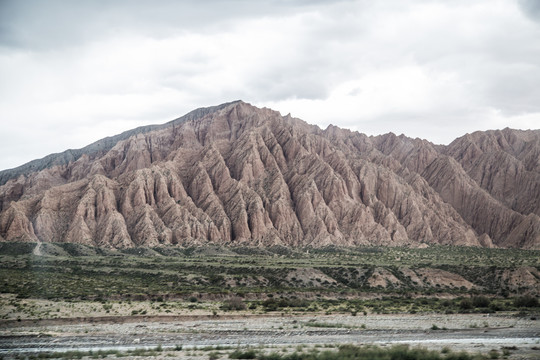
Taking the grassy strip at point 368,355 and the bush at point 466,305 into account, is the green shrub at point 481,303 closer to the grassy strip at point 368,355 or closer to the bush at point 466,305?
the bush at point 466,305

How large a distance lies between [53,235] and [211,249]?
153 feet

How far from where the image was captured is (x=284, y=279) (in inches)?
3221

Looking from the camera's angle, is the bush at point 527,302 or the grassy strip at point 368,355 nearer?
the grassy strip at point 368,355

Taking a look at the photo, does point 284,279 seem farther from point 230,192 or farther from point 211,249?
point 230,192

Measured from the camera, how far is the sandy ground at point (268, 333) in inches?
1419

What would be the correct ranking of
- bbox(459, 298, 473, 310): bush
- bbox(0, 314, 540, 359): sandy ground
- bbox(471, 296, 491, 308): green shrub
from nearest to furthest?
bbox(0, 314, 540, 359): sandy ground
bbox(459, 298, 473, 310): bush
bbox(471, 296, 491, 308): green shrub

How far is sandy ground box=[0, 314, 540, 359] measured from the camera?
36031 millimetres

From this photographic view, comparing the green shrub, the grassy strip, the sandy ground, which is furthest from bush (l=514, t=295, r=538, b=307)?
the grassy strip

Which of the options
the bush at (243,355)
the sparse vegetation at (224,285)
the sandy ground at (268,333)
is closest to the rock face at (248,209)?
the sparse vegetation at (224,285)

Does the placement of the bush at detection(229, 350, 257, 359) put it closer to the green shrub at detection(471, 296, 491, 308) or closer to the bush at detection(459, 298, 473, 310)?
the bush at detection(459, 298, 473, 310)

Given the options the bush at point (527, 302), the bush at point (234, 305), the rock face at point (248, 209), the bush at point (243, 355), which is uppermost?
the rock face at point (248, 209)

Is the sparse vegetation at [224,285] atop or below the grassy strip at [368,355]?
below

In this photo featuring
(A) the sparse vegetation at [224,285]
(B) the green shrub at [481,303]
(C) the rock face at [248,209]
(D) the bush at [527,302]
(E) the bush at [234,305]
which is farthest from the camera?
(C) the rock face at [248,209]

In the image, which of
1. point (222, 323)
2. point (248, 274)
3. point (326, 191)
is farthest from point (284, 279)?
point (326, 191)
